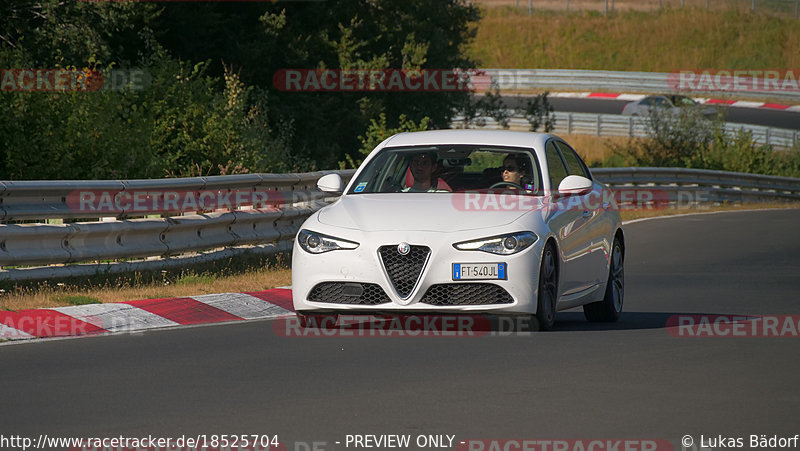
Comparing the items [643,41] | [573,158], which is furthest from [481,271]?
[643,41]

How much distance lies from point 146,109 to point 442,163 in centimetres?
1241

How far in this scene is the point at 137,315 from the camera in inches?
462

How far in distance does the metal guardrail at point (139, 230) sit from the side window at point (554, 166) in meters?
4.03

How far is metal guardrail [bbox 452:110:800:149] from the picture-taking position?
54.4m

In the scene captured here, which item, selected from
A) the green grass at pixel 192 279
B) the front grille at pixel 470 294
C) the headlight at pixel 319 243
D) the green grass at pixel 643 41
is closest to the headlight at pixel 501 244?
the front grille at pixel 470 294

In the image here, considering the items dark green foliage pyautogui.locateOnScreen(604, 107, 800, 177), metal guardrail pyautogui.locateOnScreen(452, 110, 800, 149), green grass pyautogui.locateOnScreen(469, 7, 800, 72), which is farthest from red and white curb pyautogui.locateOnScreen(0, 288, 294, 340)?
green grass pyautogui.locateOnScreen(469, 7, 800, 72)

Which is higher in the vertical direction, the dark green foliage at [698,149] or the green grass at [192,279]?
the green grass at [192,279]

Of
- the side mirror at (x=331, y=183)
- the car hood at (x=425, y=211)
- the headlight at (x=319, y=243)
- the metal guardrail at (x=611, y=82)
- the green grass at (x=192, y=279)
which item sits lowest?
the metal guardrail at (x=611, y=82)

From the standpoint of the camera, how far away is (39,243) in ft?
42.0

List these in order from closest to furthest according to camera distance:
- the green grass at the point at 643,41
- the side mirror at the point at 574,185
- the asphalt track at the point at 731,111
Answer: the side mirror at the point at 574,185
the asphalt track at the point at 731,111
the green grass at the point at 643,41

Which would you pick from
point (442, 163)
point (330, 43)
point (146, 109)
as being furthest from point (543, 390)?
point (330, 43)

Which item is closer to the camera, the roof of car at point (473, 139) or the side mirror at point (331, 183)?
the side mirror at point (331, 183)

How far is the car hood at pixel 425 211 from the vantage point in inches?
415

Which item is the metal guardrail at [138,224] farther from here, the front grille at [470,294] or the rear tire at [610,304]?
the rear tire at [610,304]
